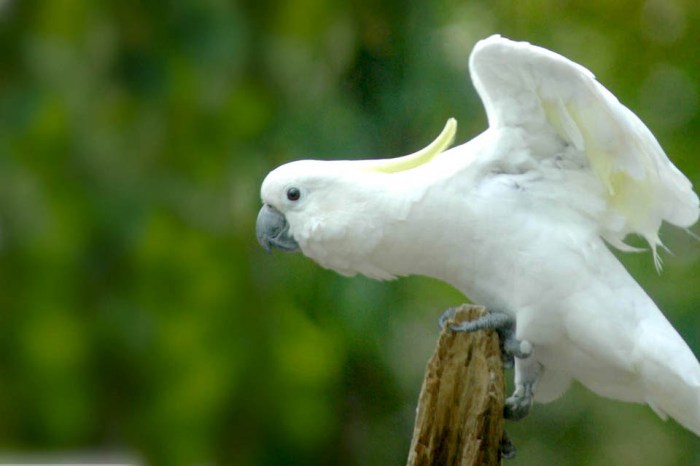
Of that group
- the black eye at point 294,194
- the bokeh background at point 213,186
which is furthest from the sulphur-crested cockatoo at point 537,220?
the bokeh background at point 213,186

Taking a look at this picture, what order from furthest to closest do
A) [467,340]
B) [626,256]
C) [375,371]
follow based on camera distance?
[375,371] → [626,256] → [467,340]

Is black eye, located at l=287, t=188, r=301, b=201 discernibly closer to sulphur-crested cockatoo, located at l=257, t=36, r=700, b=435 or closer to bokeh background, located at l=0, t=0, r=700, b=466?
sulphur-crested cockatoo, located at l=257, t=36, r=700, b=435

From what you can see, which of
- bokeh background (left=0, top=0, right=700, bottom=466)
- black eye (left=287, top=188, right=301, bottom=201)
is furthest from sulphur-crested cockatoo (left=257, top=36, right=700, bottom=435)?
bokeh background (left=0, top=0, right=700, bottom=466)

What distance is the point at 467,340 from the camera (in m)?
1.75

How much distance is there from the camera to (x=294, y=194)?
72.3 inches

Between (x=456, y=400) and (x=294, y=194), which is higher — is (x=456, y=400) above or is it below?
below

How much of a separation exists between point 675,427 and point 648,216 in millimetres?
1595

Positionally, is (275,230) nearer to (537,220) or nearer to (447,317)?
(447,317)

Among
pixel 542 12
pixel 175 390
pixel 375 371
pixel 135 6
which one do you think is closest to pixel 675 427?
pixel 375 371

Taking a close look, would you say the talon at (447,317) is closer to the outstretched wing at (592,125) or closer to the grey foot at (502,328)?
the grey foot at (502,328)

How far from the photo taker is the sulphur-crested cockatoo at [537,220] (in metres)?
1.71

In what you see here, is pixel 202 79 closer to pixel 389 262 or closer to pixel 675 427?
pixel 389 262

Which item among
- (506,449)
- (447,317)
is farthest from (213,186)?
(506,449)

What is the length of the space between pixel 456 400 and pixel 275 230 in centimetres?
43
